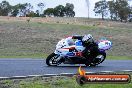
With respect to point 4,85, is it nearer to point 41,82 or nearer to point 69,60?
point 41,82

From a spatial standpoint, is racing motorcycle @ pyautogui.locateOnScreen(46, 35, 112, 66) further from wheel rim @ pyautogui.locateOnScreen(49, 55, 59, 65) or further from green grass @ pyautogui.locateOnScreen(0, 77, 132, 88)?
green grass @ pyautogui.locateOnScreen(0, 77, 132, 88)

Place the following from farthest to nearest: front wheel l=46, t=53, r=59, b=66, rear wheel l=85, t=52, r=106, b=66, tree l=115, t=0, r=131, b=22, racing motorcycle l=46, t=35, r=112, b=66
→ tree l=115, t=0, r=131, b=22 → rear wheel l=85, t=52, r=106, b=66 → racing motorcycle l=46, t=35, r=112, b=66 → front wheel l=46, t=53, r=59, b=66

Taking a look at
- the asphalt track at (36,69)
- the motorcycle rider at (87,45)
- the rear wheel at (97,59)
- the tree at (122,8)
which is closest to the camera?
the asphalt track at (36,69)

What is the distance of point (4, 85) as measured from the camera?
10.0m

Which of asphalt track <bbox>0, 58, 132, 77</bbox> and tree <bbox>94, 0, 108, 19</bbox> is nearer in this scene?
asphalt track <bbox>0, 58, 132, 77</bbox>

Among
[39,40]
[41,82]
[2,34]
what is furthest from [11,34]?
[41,82]

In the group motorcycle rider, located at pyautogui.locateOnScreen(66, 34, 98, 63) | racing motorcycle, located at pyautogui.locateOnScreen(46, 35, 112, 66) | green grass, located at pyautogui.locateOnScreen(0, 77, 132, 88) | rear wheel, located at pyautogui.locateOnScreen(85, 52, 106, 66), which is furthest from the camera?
rear wheel, located at pyautogui.locateOnScreen(85, 52, 106, 66)

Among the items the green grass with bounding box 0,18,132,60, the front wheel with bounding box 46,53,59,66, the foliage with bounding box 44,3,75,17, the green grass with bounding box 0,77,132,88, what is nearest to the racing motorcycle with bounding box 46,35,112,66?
the front wheel with bounding box 46,53,59,66

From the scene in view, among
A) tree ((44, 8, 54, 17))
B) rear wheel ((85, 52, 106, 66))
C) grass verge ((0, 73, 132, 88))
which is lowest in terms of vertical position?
tree ((44, 8, 54, 17))

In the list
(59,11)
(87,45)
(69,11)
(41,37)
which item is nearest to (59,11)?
(59,11)

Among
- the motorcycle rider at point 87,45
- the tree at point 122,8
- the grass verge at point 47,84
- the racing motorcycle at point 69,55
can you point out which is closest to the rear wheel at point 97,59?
the racing motorcycle at point 69,55

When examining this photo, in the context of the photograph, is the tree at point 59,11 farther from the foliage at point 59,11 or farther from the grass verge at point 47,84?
the grass verge at point 47,84

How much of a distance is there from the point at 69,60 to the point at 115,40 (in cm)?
3189

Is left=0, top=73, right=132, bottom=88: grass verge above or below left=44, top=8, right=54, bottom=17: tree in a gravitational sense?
above
